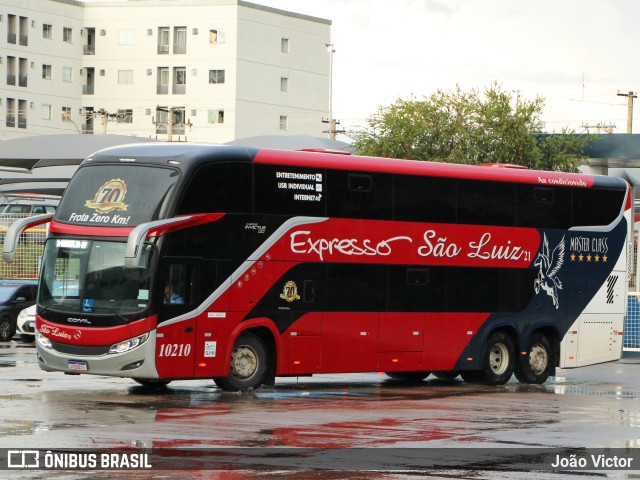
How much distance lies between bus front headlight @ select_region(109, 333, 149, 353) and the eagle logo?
872cm

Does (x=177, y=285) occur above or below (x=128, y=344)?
above

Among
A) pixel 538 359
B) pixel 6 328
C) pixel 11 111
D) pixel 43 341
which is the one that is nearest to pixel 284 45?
pixel 11 111

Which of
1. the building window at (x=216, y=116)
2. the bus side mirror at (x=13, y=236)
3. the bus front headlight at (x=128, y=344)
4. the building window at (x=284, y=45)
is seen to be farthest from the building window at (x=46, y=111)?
the bus front headlight at (x=128, y=344)

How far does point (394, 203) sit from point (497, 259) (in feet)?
8.87

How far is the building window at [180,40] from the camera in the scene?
334 ft

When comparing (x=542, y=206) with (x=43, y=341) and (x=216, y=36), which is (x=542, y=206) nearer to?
(x=43, y=341)

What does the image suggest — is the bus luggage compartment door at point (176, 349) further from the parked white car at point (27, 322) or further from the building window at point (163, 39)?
the building window at point (163, 39)

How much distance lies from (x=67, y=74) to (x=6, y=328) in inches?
2704

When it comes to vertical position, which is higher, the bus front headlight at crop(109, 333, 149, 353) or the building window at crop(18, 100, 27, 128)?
the building window at crop(18, 100, 27, 128)

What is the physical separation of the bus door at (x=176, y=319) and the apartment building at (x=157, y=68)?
79.1 m

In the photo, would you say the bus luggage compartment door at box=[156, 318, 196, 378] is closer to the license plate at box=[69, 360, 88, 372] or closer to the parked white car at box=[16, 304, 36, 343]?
the license plate at box=[69, 360, 88, 372]

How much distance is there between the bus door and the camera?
20.2 metres

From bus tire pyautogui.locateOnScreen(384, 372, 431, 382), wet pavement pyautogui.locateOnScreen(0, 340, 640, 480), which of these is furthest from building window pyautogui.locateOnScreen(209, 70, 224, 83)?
wet pavement pyautogui.locateOnScreen(0, 340, 640, 480)

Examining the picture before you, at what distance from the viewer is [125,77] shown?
103 metres
